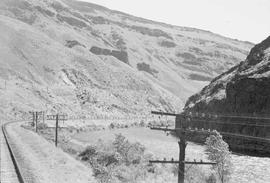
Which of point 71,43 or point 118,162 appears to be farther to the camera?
point 71,43

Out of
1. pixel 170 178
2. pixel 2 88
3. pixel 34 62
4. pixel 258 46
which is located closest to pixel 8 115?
pixel 2 88

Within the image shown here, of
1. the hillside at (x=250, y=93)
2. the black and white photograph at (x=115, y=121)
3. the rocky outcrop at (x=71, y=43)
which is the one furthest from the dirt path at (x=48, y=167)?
the rocky outcrop at (x=71, y=43)

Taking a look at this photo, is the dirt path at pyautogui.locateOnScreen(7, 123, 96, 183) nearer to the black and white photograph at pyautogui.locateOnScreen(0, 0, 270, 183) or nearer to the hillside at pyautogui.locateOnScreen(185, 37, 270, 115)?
the black and white photograph at pyautogui.locateOnScreen(0, 0, 270, 183)

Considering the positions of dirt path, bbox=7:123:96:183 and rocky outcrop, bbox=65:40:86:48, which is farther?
rocky outcrop, bbox=65:40:86:48

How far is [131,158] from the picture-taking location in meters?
39.4

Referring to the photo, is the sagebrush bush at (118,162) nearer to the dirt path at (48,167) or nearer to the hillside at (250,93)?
the dirt path at (48,167)

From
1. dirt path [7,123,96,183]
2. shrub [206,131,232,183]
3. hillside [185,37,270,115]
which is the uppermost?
hillside [185,37,270,115]

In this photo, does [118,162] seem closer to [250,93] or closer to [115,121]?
[250,93]

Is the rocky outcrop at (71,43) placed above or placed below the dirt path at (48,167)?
above

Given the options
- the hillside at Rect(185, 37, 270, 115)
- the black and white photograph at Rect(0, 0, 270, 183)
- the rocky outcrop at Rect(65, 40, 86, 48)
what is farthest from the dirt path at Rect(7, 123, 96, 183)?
the rocky outcrop at Rect(65, 40, 86, 48)

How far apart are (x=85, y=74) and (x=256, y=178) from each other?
399ft

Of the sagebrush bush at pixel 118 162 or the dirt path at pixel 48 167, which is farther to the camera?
the dirt path at pixel 48 167

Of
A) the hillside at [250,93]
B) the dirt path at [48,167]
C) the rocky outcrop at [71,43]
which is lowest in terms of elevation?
the dirt path at [48,167]

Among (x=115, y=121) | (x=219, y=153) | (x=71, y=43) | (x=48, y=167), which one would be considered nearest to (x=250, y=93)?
(x=219, y=153)
